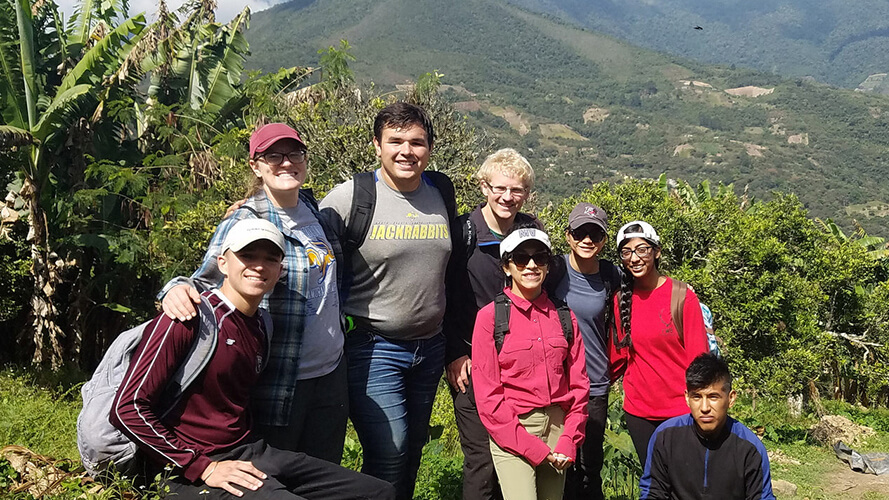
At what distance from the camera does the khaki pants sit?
9.26 feet

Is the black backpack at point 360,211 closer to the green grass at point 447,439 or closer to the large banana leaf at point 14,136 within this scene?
the green grass at point 447,439

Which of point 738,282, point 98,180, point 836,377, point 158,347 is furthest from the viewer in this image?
point 836,377

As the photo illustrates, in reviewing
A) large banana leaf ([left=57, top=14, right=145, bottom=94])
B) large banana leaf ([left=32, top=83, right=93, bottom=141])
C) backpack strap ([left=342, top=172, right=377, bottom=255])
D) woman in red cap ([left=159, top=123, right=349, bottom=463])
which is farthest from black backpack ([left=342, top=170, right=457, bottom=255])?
large banana leaf ([left=57, top=14, right=145, bottom=94])

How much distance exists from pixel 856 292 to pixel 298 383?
12280 mm

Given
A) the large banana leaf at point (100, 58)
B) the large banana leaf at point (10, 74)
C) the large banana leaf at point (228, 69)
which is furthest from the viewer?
the large banana leaf at point (228, 69)

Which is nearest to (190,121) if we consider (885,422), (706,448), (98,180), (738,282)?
(98,180)

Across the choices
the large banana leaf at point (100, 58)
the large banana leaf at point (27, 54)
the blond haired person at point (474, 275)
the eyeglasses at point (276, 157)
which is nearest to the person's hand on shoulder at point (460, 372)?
the blond haired person at point (474, 275)

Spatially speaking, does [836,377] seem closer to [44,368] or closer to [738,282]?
[738,282]

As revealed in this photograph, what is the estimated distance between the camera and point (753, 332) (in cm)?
888

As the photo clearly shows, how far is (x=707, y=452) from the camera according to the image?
2.81 metres

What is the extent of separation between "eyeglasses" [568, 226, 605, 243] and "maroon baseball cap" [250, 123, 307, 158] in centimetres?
136

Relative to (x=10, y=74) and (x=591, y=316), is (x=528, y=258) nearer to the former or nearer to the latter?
(x=591, y=316)

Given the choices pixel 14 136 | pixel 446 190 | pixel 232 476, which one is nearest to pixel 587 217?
pixel 446 190

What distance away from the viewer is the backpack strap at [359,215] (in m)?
2.83
